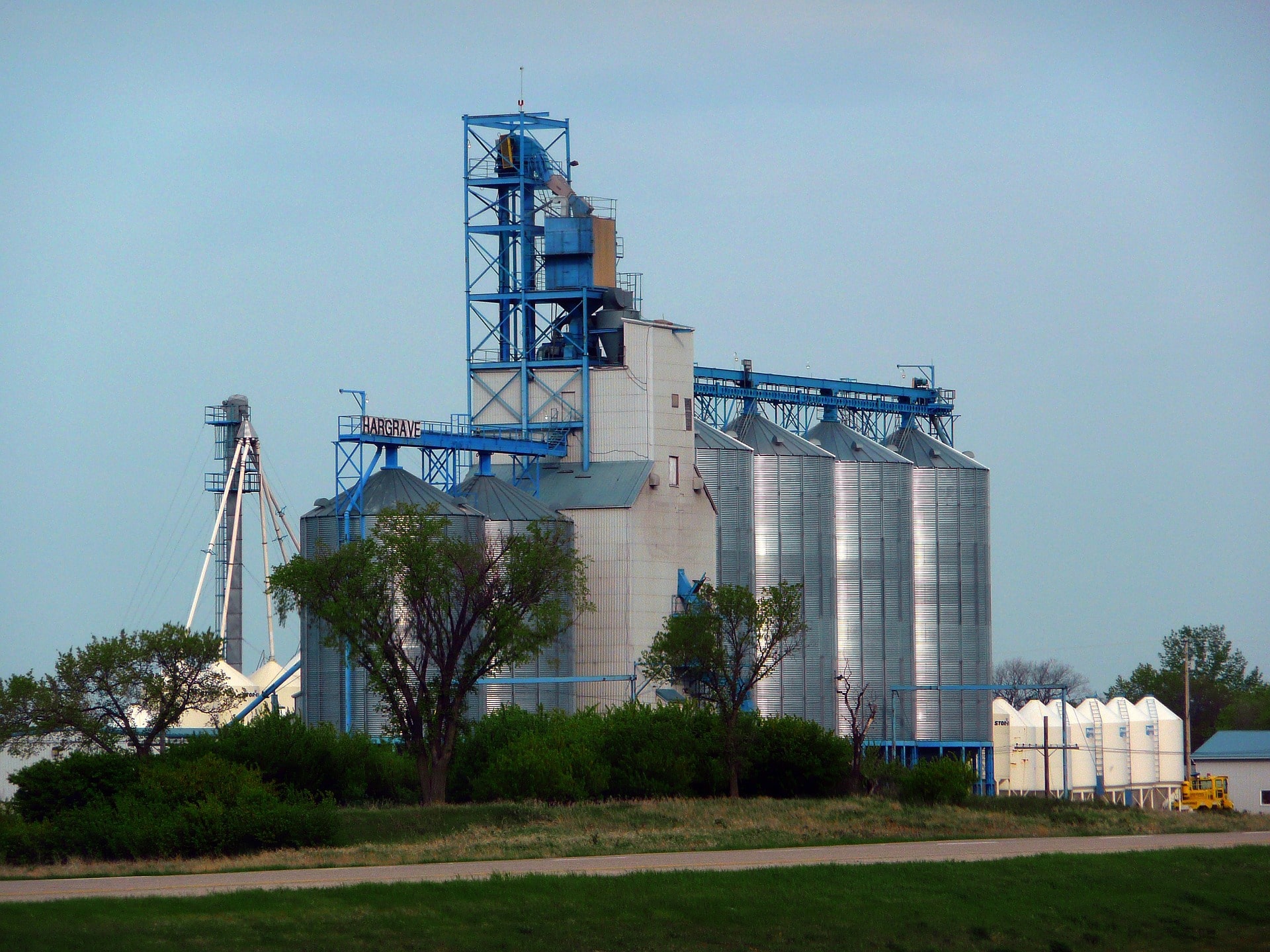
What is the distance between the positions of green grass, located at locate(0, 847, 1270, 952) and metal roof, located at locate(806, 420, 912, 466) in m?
62.0

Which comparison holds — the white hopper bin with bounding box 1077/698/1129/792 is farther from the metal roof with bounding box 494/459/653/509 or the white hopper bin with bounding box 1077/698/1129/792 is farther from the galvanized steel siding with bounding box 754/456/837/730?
the metal roof with bounding box 494/459/653/509

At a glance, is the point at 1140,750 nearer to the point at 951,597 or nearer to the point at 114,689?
the point at 951,597

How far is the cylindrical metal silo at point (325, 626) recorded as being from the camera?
76.8 metres

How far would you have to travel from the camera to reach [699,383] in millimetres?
102938

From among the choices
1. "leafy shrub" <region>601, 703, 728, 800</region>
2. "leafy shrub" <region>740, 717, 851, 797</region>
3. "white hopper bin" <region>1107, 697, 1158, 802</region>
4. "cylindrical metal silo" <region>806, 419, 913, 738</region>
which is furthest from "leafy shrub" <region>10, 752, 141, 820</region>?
"white hopper bin" <region>1107, 697, 1158, 802</region>

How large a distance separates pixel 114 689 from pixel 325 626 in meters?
8.58

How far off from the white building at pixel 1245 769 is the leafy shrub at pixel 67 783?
201 feet

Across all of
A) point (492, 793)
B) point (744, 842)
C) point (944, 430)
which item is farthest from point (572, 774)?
point (944, 430)

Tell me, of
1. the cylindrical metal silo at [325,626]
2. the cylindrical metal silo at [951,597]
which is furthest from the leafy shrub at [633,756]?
the cylindrical metal silo at [951,597]

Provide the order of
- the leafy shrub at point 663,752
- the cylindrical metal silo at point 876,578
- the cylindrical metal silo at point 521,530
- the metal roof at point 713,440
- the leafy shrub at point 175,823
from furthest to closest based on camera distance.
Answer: the cylindrical metal silo at point 876,578, the metal roof at point 713,440, the cylindrical metal silo at point 521,530, the leafy shrub at point 663,752, the leafy shrub at point 175,823

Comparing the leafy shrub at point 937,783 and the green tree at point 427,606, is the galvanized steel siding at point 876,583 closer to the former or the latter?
the leafy shrub at point 937,783

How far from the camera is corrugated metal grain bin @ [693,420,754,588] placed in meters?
96.5

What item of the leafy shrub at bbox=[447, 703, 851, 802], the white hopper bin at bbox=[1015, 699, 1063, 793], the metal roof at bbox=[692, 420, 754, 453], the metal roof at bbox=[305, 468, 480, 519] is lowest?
the white hopper bin at bbox=[1015, 699, 1063, 793]

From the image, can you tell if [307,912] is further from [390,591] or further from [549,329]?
[549,329]
